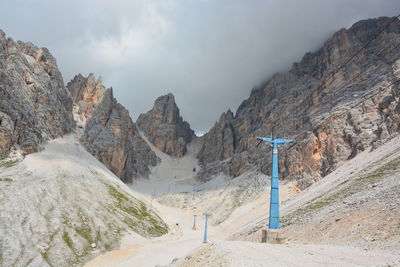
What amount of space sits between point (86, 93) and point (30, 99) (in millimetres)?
66972

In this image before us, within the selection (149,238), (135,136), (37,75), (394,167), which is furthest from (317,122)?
(135,136)

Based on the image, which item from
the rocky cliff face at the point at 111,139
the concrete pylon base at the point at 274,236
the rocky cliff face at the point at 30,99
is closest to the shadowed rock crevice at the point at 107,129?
the rocky cliff face at the point at 111,139

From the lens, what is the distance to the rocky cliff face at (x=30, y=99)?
282 feet

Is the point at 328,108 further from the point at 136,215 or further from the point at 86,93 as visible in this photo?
the point at 86,93

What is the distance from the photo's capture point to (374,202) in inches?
1174

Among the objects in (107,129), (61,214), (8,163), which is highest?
(107,129)

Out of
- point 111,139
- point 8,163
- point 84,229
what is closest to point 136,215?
point 84,229

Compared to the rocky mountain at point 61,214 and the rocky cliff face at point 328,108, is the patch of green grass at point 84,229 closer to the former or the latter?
the rocky mountain at point 61,214

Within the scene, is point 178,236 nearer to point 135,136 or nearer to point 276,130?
point 276,130

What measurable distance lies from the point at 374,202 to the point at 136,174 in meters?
156

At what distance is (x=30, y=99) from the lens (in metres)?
105

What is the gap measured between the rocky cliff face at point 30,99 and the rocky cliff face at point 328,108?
272ft

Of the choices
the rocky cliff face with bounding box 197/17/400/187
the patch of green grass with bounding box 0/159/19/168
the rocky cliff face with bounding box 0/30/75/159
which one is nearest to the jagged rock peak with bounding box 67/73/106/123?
the rocky cliff face with bounding box 0/30/75/159

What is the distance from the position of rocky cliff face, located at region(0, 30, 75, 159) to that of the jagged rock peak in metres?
20.9
